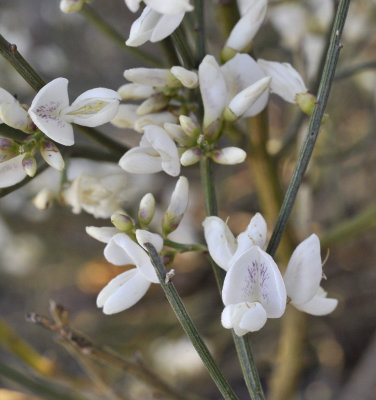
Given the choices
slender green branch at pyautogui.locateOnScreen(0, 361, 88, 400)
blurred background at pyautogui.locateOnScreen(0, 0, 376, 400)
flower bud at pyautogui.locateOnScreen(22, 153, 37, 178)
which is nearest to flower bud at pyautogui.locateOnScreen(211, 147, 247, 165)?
flower bud at pyautogui.locateOnScreen(22, 153, 37, 178)

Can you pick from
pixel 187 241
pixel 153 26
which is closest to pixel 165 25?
pixel 153 26

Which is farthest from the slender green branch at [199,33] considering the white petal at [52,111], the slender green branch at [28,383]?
the slender green branch at [28,383]

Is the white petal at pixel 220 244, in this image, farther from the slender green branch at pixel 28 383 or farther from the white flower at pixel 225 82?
the slender green branch at pixel 28 383

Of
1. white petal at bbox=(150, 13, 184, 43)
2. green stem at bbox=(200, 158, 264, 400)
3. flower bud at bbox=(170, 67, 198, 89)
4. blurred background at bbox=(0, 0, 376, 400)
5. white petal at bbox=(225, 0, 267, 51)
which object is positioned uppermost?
blurred background at bbox=(0, 0, 376, 400)

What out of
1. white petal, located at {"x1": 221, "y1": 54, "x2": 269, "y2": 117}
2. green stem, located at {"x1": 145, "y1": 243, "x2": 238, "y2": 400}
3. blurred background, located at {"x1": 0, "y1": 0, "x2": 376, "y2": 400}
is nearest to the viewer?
green stem, located at {"x1": 145, "y1": 243, "x2": 238, "y2": 400}

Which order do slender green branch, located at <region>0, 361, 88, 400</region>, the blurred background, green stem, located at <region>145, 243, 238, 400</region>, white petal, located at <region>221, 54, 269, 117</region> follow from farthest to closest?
the blurred background < slender green branch, located at <region>0, 361, 88, 400</region> < white petal, located at <region>221, 54, 269, 117</region> < green stem, located at <region>145, 243, 238, 400</region>

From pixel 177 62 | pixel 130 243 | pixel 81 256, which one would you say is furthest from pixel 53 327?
pixel 81 256

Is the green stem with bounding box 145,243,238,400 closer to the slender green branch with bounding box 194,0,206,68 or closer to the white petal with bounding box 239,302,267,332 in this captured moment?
the white petal with bounding box 239,302,267,332
